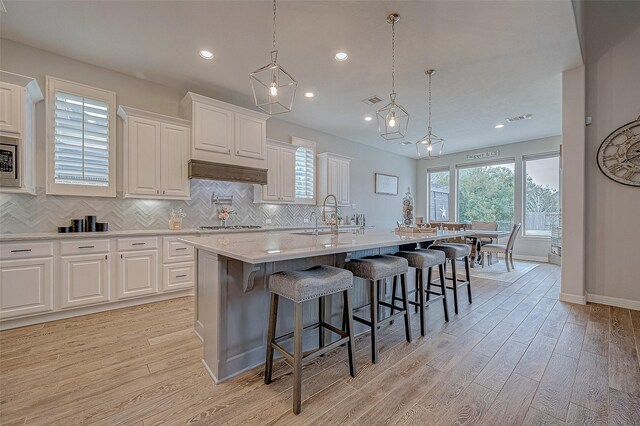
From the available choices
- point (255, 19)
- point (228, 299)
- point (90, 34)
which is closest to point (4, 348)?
point (228, 299)

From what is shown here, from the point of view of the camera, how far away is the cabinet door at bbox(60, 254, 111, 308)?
117 inches

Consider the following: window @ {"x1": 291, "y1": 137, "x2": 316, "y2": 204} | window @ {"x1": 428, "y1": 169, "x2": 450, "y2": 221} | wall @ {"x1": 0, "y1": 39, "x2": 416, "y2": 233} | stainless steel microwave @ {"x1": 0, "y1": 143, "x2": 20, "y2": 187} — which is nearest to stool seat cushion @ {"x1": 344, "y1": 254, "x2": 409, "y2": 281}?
wall @ {"x1": 0, "y1": 39, "x2": 416, "y2": 233}

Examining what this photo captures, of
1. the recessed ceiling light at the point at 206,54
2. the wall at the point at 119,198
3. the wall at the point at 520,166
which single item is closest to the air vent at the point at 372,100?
the wall at the point at 119,198

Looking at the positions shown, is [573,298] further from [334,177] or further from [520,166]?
[520,166]

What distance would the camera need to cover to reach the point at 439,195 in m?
8.72

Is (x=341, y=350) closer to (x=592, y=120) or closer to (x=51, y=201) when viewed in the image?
(x=51, y=201)

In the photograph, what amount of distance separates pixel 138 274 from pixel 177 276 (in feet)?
1.49

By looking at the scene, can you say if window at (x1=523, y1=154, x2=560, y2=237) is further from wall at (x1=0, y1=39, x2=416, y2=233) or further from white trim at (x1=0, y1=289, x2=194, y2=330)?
white trim at (x1=0, y1=289, x2=194, y2=330)

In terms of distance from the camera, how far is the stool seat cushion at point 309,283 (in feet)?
5.55

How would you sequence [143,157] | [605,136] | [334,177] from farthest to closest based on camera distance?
[334,177]
[143,157]
[605,136]

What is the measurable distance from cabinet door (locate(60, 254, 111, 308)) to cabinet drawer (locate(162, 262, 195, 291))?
602 mm

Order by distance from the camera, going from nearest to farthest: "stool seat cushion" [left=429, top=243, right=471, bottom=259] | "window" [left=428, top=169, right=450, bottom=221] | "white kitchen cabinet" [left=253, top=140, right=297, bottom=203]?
"stool seat cushion" [left=429, top=243, right=471, bottom=259] < "white kitchen cabinet" [left=253, top=140, right=297, bottom=203] < "window" [left=428, top=169, right=450, bottom=221]

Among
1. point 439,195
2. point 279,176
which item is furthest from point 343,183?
point 439,195

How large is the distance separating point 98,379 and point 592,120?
5836 millimetres
